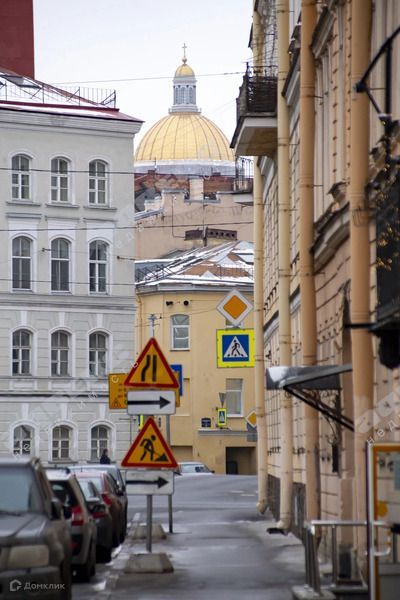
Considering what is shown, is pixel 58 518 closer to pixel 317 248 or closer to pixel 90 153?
pixel 317 248

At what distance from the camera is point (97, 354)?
6438 centimetres

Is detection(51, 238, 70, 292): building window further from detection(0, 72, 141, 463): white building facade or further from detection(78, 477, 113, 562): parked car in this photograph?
detection(78, 477, 113, 562): parked car

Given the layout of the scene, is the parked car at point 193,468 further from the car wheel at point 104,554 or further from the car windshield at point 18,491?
the car windshield at point 18,491

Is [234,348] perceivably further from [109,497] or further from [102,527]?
[102,527]

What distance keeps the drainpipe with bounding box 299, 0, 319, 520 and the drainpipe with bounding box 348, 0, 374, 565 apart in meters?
5.44

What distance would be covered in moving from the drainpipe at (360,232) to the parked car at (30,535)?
3522 mm

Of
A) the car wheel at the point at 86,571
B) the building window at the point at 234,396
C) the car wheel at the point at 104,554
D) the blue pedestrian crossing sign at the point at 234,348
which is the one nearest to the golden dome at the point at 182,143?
the building window at the point at 234,396

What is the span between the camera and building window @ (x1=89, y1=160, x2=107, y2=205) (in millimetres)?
64750

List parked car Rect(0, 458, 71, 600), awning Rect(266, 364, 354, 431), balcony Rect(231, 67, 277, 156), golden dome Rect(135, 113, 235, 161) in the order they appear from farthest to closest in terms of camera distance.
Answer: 1. golden dome Rect(135, 113, 235, 161)
2. balcony Rect(231, 67, 277, 156)
3. awning Rect(266, 364, 354, 431)
4. parked car Rect(0, 458, 71, 600)

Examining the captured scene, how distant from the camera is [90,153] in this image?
211ft

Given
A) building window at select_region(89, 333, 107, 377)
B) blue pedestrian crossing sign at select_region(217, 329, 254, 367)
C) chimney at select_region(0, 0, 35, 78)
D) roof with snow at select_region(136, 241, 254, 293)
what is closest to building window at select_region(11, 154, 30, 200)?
chimney at select_region(0, 0, 35, 78)

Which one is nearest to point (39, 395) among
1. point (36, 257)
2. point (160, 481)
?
point (36, 257)

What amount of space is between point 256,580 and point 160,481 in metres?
1.93

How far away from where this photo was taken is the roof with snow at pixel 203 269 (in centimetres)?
8003
